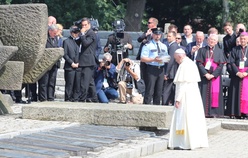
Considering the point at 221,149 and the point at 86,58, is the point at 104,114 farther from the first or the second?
the point at 86,58

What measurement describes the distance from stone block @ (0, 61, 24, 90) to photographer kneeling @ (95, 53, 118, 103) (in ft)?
17.8

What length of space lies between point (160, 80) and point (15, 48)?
5.40 meters

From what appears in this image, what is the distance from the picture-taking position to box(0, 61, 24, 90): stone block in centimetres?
1608

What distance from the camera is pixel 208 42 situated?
Result: 2022 cm

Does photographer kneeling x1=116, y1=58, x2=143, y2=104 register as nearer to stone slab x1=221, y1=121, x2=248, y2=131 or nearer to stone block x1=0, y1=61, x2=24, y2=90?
stone slab x1=221, y1=121, x2=248, y2=131

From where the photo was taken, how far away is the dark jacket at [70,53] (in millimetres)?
20861

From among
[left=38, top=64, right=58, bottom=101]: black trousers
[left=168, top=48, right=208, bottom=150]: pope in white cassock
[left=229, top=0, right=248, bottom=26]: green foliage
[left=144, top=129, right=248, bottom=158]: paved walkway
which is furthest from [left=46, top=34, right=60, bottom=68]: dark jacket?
[left=229, top=0, right=248, bottom=26]: green foliage

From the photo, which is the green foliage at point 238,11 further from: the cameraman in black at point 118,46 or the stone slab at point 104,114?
the stone slab at point 104,114

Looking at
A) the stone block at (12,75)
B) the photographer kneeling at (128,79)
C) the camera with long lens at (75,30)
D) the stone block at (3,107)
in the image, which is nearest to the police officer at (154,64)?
the photographer kneeling at (128,79)

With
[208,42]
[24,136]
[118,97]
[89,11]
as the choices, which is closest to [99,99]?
[118,97]

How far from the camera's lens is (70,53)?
20.9m

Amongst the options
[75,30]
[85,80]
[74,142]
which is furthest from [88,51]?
[74,142]

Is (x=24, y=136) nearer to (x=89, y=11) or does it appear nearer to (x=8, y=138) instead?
(x=8, y=138)

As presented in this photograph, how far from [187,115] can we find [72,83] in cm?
627
